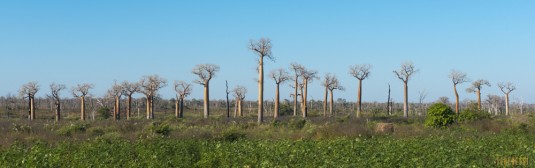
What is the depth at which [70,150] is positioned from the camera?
18.1 m

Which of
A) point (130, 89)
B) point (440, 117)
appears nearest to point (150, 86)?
point (130, 89)

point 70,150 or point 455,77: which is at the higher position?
point 455,77

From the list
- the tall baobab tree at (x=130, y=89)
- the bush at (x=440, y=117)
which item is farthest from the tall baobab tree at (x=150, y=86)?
the bush at (x=440, y=117)

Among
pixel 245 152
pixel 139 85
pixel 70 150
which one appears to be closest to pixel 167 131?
pixel 70 150

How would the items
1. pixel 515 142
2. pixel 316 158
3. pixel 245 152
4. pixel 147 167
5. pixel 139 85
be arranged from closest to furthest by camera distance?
1. pixel 147 167
2. pixel 316 158
3. pixel 245 152
4. pixel 515 142
5. pixel 139 85

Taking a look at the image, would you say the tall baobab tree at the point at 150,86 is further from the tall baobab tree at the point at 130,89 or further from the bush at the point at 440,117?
the bush at the point at 440,117

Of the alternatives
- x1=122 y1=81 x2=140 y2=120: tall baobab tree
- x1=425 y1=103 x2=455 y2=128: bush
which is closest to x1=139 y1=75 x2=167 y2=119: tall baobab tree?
x1=122 y1=81 x2=140 y2=120: tall baobab tree

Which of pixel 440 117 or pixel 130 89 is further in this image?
pixel 130 89

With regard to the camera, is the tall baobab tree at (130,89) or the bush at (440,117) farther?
the tall baobab tree at (130,89)

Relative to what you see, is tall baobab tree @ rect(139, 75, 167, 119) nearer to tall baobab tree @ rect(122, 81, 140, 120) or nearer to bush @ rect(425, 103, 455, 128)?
tall baobab tree @ rect(122, 81, 140, 120)

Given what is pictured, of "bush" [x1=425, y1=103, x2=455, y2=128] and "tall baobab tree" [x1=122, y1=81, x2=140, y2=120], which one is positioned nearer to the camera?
"bush" [x1=425, y1=103, x2=455, y2=128]

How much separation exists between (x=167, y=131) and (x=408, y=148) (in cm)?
1764

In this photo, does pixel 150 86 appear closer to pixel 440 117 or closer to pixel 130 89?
pixel 130 89

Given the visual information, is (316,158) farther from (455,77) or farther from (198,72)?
(455,77)
